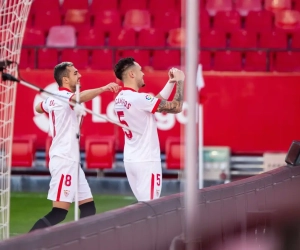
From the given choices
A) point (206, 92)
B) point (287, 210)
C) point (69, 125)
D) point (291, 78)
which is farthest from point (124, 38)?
point (287, 210)

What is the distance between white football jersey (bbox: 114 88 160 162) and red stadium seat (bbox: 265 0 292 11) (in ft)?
24.4

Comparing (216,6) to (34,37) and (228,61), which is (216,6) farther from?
(34,37)

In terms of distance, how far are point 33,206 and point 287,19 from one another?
5.05m

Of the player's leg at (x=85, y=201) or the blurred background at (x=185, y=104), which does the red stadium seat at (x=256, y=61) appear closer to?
the blurred background at (x=185, y=104)

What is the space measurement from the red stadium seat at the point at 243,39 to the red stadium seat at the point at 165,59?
Answer: 2.75ft

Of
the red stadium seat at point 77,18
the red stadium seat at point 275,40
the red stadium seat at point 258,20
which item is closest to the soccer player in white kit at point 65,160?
the red stadium seat at point 275,40

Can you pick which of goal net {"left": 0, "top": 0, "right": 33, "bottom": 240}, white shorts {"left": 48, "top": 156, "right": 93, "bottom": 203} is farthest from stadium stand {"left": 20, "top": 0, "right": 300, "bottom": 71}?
white shorts {"left": 48, "top": 156, "right": 93, "bottom": 203}

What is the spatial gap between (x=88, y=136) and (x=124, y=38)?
171cm

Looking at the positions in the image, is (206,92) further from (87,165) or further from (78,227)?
(78,227)

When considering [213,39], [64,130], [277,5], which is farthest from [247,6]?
[64,130]

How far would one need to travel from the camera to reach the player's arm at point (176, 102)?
23.8 ft

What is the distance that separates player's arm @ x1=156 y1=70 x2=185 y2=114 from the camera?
23.8 feet

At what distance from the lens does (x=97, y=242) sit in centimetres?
450

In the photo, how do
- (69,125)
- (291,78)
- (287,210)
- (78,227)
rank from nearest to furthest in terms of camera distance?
(78,227)
(287,210)
(69,125)
(291,78)
